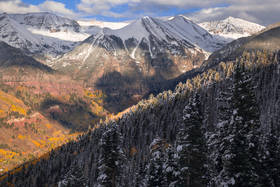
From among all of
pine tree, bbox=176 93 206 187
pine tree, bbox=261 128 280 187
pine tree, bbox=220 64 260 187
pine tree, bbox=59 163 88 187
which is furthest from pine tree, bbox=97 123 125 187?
pine tree, bbox=261 128 280 187

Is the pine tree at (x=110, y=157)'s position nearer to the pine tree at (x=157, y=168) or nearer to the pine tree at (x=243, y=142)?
the pine tree at (x=157, y=168)

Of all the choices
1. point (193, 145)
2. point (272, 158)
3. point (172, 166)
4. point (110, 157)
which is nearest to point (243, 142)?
point (193, 145)

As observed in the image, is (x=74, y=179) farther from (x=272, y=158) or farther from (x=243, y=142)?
(x=272, y=158)

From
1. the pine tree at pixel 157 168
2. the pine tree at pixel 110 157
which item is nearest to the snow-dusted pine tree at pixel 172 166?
the pine tree at pixel 157 168

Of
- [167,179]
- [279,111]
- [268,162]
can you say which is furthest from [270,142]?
[279,111]

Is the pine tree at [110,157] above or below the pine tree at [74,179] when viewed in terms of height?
above

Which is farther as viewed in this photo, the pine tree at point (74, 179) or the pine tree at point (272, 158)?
the pine tree at point (74, 179)

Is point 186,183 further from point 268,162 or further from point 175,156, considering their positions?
point 268,162

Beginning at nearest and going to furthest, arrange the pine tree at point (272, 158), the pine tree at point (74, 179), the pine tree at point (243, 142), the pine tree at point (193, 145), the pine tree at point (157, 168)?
1. the pine tree at point (243, 142)
2. the pine tree at point (193, 145)
3. the pine tree at point (157, 168)
4. the pine tree at point (272, 158)
5. the pine tree at point (74, 179)
